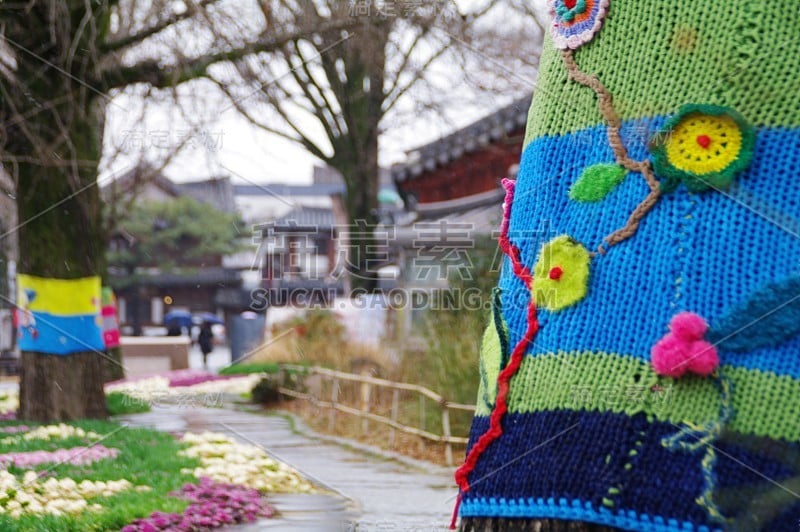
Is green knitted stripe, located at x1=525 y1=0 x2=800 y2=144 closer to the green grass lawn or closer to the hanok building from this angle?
the green grass lawn

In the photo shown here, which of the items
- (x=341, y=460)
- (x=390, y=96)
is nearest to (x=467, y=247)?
(x=341, y=460)

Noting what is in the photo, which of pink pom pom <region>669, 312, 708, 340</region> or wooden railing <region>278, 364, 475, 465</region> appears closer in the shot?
pink pom pom <region>669, 312, 708, 340</region>

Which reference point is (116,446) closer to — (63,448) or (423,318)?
(63,448)

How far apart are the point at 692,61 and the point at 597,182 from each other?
0.89 ft

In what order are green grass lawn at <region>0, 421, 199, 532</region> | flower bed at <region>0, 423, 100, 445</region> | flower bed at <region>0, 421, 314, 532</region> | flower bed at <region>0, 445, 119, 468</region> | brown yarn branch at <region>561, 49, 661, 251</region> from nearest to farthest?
brown yarn branch at <region>561, 49, 661, 251</region> → green grass lawn at <region>0, 421, 199, 532</region> → flower bed at <region>0, 421, 314, 532</region> → flower bed at <region>0, 445, 119, 468</region> → flower bed at <region>0, 423, 100, 445</region>

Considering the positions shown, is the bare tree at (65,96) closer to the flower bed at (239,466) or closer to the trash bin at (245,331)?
the trash bin at (245,331)

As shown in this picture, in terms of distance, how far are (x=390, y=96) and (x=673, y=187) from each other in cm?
1153

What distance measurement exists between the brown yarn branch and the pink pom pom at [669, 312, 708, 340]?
7.2 inches

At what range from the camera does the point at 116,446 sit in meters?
4.99

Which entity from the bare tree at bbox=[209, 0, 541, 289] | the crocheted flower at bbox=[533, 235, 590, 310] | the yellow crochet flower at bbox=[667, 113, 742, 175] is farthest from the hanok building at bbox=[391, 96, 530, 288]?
the yellow crochet flower at bbox=[667, 113, 742, 175]

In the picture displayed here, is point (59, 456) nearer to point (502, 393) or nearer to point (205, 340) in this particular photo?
point (205, 340)

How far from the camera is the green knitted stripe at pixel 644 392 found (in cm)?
160

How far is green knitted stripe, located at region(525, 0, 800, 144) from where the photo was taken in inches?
66.2

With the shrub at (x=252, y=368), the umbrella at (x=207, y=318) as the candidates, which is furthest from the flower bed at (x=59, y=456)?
the umbrella at (x=207, y=318)
